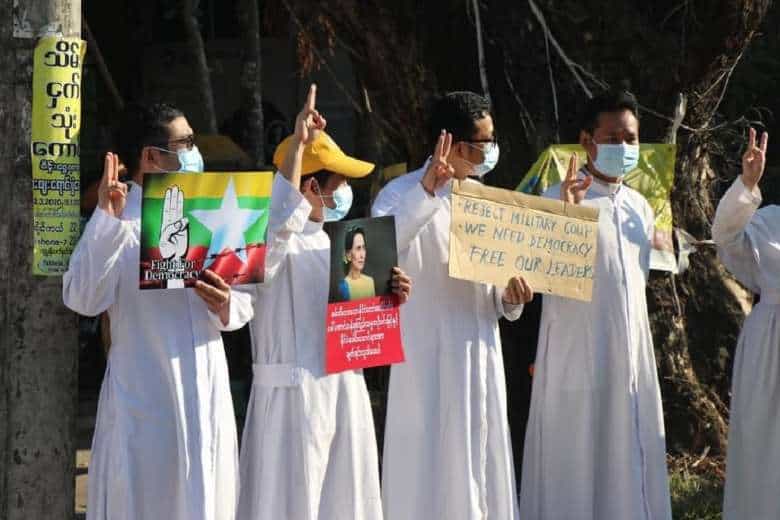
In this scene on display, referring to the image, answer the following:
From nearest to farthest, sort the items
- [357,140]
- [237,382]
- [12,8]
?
[12,8] → [237,382] → [357,140]

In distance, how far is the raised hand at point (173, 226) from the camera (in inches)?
195

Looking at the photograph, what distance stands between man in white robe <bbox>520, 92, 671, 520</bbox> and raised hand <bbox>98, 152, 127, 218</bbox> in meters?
2.36

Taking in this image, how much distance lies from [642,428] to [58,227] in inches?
114

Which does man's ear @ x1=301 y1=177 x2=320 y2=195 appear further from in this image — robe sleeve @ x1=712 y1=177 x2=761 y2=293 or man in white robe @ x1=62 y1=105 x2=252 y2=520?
robe sleeve @ x1=712 y1=177 x2=761 y2=293

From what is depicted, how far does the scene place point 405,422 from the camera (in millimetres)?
6055

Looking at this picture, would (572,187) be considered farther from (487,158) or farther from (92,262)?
(92,262)

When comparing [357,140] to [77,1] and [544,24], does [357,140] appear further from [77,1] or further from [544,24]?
[77,1]

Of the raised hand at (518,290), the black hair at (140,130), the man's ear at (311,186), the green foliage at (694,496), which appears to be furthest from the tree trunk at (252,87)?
the black hair at (140,130)

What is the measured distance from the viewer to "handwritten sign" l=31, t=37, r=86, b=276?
496 centimetres

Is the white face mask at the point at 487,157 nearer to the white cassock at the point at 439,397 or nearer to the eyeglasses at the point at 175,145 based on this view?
the white cassock at the point at 439,397

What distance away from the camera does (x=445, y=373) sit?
6.04 m

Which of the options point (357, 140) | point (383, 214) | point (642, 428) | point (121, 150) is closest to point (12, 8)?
point (121, 150)

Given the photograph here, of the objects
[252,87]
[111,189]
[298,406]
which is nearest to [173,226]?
[111,189]

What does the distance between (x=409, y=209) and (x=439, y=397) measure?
79cm
